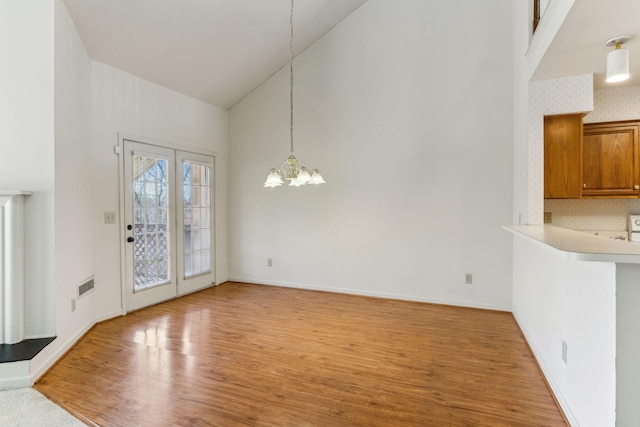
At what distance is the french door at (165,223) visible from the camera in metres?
4.19

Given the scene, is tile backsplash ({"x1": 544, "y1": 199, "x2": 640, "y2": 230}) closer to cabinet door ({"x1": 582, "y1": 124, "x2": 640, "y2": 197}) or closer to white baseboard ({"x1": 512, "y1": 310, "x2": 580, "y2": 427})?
cabinet door ({"x1": 582, "y1": 124, "x2": 640, "y2": 197})

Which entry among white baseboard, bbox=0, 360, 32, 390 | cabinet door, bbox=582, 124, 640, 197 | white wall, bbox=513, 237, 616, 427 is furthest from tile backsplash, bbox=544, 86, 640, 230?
white baseboard, bbox=0, 360, 32, 390

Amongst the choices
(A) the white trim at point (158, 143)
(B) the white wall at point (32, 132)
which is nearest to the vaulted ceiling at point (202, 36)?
(B) the white wall at point (32, 132)

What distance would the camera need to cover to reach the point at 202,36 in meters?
4.10

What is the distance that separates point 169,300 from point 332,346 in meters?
2.78

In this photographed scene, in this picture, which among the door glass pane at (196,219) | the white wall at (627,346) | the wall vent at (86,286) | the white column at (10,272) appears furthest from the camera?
the door glass pane at (196,219)

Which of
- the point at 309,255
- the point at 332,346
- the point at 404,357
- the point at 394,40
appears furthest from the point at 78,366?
the point at 394,40

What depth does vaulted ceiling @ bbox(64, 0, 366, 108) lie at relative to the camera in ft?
11.3

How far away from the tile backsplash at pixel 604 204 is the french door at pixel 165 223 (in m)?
4.80

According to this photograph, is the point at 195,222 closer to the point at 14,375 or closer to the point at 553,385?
the point at 14,375

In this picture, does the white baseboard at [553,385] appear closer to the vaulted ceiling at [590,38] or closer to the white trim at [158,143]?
the vaulted ceiling at [590,38]

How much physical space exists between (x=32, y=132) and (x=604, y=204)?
5717mm

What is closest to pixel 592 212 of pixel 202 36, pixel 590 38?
pixel 590 38

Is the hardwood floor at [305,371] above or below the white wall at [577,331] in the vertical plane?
below
